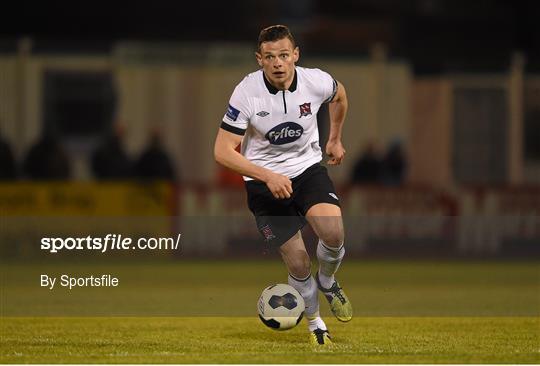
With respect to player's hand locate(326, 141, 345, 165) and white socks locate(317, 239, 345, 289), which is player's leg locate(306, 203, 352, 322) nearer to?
white socks locate(317, 239, 345, 289)

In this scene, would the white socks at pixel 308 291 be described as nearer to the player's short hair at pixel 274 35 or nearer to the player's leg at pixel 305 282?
the player's leg at pixel 305 282

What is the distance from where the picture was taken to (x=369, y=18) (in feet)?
99.5

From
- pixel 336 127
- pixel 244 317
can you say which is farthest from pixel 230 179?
pixel 336 127

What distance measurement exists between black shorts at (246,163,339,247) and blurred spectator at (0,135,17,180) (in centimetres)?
1139

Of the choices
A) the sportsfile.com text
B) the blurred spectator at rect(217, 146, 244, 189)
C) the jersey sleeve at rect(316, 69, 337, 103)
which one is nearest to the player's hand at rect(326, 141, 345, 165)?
the jersey sleeve at rect(316, 69, 337, 103)

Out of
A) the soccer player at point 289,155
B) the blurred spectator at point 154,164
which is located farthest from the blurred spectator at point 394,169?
the soccer player at point 289,155

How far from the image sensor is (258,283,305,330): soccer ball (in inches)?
361

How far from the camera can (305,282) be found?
966 cm

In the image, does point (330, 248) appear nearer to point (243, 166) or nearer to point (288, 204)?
point (288, 204)

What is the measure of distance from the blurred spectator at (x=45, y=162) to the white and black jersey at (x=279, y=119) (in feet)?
36.8

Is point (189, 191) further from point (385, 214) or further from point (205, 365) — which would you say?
point (205, 365)

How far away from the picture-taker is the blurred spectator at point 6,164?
20312 millimetres

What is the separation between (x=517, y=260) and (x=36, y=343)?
1210cm

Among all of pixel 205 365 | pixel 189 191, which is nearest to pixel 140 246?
pixel 189 191
